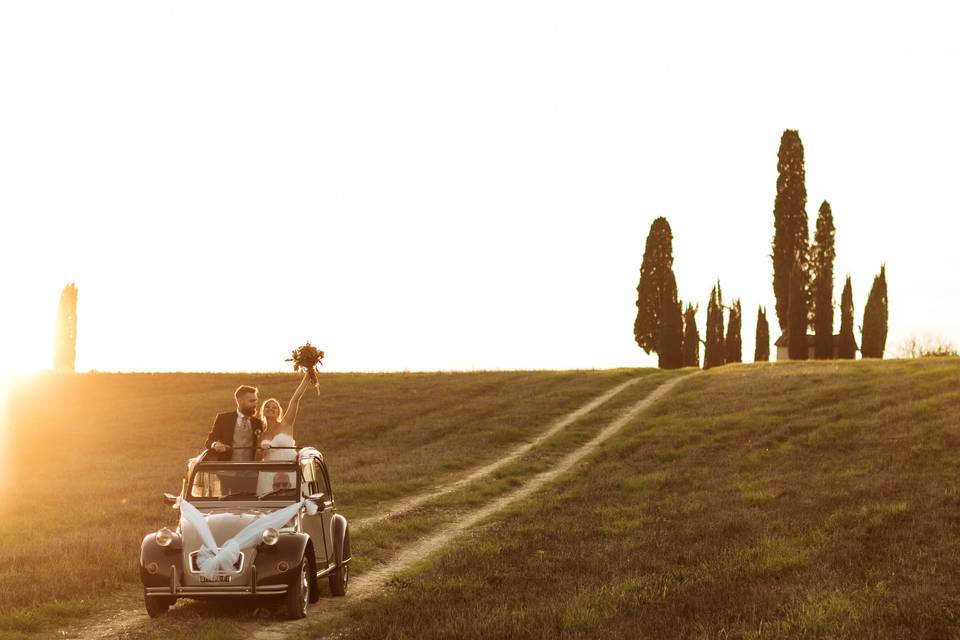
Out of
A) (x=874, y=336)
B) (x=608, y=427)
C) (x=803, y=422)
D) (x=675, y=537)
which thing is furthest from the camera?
(x=874, y=336)

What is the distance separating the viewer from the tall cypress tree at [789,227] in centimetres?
8206

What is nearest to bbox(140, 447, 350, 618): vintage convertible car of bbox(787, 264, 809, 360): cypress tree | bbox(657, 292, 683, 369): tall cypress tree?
bbox(787, 264, 809, 360): cypress tree

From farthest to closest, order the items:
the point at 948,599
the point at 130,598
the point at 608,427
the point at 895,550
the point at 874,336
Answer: the point at 874,336 → the point at 608,427 → the point at 895,550 → the point at 130,598 → the point at 948,599

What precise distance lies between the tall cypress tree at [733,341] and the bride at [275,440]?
245ft

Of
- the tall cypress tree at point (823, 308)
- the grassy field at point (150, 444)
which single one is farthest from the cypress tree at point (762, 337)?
the grassy field at point (150, 444)

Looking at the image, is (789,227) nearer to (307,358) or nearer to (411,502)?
(411,502)

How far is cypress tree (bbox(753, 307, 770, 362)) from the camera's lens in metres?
86.2

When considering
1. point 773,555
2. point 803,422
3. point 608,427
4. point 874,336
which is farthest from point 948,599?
point 874,336

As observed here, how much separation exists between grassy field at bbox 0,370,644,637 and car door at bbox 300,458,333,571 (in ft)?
10.3

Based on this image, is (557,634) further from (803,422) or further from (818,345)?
(818,345)

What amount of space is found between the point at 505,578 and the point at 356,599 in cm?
A: 238

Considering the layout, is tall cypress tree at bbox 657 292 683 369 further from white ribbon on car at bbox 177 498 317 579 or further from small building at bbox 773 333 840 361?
white ribbon on car at bbox 177 498 317 579

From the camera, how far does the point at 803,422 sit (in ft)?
120

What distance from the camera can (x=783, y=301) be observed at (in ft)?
268
